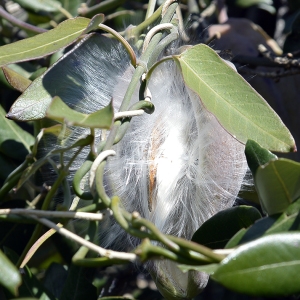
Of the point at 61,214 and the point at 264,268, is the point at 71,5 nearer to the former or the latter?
the point at 61,214

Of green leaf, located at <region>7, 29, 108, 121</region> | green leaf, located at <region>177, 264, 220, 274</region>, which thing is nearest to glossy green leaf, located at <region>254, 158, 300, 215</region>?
green leaf, located at <region>177, 264, 220, 274</region>

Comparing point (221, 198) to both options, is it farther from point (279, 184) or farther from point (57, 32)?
point (57, 32)

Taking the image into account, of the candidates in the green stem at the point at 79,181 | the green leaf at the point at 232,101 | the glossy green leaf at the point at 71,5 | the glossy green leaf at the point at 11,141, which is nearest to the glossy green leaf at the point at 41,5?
the glossy green leaf at the point at 71,5

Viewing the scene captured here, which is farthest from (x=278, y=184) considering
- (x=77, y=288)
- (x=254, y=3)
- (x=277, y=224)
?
(x=254, y=3)

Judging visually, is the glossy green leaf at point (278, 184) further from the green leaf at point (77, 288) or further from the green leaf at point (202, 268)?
the green leaf at point (77, 288)

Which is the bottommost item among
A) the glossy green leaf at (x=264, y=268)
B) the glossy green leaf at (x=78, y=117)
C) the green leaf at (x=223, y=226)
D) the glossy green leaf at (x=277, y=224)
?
the green leaf at (x=223, y=226)

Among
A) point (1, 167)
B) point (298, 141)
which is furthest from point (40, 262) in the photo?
point (298, 141)
